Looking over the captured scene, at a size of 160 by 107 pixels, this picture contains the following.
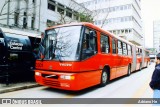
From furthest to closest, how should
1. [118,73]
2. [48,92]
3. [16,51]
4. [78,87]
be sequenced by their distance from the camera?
[118,73] → [16,51] → [48,92] → [78,87]

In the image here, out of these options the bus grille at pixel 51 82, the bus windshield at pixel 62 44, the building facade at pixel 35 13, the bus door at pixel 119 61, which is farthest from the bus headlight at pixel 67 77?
the building facade at pixel 35 13

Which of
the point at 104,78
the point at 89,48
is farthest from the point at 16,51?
the point at 104,78

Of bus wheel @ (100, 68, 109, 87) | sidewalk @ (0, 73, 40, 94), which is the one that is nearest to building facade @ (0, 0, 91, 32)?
sidewalk @ (0, 73, 40, 94)

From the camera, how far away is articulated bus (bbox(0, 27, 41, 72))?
875 cm

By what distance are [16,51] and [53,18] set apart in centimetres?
1856

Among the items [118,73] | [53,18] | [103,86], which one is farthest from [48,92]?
[53,18]

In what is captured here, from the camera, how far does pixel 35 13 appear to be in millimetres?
23109

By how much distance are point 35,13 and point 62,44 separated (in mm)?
16493

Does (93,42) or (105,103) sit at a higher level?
(93,42)

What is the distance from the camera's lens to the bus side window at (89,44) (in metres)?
7.58

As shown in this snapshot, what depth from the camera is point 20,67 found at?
9.38 metres

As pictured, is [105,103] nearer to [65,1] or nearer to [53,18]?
[53,18]

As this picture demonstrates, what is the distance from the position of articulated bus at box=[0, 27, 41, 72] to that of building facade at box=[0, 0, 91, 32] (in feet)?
23.8

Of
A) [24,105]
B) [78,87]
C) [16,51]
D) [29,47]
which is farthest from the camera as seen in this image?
[29,47]
